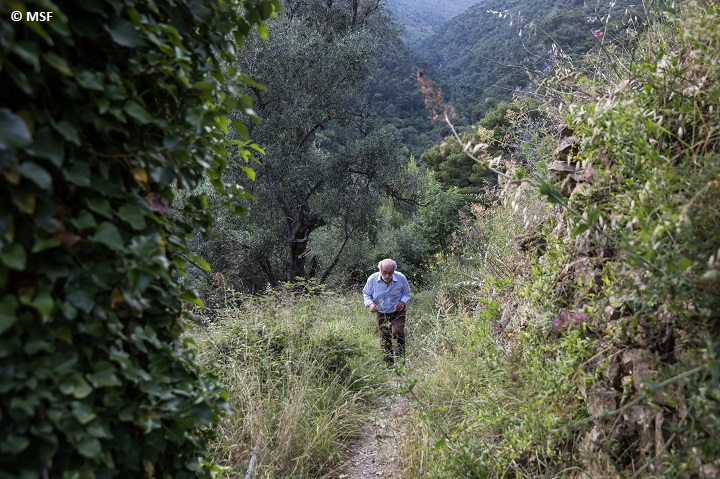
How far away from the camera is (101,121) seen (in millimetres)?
1315

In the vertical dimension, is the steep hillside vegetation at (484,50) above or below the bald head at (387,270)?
above

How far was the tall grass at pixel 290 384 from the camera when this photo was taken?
3889mm

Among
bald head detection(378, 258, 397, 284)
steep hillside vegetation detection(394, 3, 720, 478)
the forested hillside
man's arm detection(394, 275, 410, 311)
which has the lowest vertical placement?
man's arm detection(394, 275, 410, 311)

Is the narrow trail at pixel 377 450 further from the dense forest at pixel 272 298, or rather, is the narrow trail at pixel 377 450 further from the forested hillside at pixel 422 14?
the forested hillside at pixel 422 14

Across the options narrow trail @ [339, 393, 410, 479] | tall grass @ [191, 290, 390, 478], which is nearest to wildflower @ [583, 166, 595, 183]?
narrow trail @ [339, 393, 410, 479]

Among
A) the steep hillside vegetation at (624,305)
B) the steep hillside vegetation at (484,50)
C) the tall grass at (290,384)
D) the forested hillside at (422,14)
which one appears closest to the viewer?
the steep hillside vegetation at (624,305)

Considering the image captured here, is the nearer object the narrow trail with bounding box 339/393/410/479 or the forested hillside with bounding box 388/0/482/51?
the narrow trail with bounding box 339/393/410/479

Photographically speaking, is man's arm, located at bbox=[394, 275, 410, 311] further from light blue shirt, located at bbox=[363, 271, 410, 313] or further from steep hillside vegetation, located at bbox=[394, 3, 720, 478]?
steep hillside vegetation, located at bbox=[394, 3, 720, 478]

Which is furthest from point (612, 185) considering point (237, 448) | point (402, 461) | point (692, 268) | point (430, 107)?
point (237, 448)

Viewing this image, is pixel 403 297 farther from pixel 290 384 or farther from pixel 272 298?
pixel 290 384

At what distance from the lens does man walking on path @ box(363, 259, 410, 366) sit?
6859 mm

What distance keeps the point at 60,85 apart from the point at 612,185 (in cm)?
263

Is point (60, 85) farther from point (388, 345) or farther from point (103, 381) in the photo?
point (388, 345)

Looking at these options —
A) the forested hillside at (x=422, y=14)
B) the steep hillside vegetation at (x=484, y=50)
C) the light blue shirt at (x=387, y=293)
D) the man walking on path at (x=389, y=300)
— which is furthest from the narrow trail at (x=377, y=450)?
the forested hillside at (x=422, y=14)
